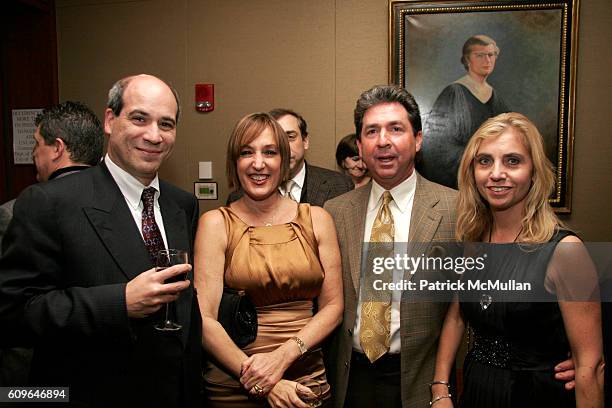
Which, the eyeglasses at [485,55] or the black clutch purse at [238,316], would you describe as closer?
the black clutch purse at [238,316]

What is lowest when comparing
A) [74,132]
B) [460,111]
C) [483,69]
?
[74,132]

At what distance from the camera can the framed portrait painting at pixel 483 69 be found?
344 cm

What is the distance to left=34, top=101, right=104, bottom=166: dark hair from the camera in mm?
2170

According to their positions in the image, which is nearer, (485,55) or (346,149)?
(346,149)

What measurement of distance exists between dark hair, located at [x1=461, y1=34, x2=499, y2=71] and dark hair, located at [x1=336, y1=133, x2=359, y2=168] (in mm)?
1000

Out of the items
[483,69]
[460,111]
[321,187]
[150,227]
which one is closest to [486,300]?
[150,227]

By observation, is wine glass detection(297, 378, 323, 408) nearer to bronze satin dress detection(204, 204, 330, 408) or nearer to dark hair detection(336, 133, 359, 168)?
bronze satin dress detection(204, 204, 330, 408)

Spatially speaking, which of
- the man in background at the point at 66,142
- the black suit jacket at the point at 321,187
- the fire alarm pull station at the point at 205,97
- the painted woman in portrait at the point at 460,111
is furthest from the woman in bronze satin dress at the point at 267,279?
the fire alarm pull station at the point at 205,97

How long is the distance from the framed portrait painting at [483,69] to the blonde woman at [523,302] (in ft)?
6.45

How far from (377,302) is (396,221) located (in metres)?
0.33

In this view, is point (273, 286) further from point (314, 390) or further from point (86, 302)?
point (86, 302)

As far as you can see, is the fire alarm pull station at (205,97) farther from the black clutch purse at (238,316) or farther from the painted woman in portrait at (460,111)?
the black clutch purse at (238,316)

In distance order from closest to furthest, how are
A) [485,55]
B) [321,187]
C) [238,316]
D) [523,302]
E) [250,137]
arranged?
[523,302]
[238,316]
[250,137]
[321,187]
[485,55]

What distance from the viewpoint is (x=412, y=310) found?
1771 mm
